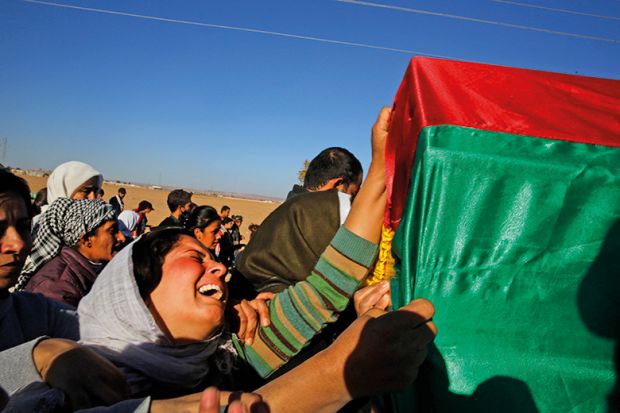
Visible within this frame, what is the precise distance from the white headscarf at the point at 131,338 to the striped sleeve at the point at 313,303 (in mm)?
269

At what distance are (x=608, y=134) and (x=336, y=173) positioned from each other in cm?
170

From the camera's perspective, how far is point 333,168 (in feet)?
9.45

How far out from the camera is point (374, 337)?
3.19ft

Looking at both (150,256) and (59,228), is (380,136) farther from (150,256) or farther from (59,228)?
(59,228)

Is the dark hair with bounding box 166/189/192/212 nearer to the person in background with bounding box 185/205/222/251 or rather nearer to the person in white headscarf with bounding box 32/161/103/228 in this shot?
the person in background with bounding box 185/205/222/251

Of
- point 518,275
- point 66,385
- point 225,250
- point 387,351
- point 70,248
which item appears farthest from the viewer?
point 225,250

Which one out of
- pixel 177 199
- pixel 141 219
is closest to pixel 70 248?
pixel 177 199

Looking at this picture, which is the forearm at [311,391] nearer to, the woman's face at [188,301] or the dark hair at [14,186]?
the woman's face at [188,301]

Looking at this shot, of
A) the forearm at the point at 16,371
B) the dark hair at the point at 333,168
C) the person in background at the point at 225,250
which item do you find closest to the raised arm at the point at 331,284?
the forearm at the point at 16,371

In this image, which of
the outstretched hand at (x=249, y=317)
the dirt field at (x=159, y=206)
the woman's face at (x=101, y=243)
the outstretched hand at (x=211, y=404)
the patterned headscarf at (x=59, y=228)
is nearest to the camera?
the outstretched hand at (x=211, y=404)

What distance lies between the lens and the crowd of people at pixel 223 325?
994mm

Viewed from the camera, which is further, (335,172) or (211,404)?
(335,172)

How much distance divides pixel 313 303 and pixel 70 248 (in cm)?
239

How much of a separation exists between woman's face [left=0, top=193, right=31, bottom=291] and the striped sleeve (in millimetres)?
1072
